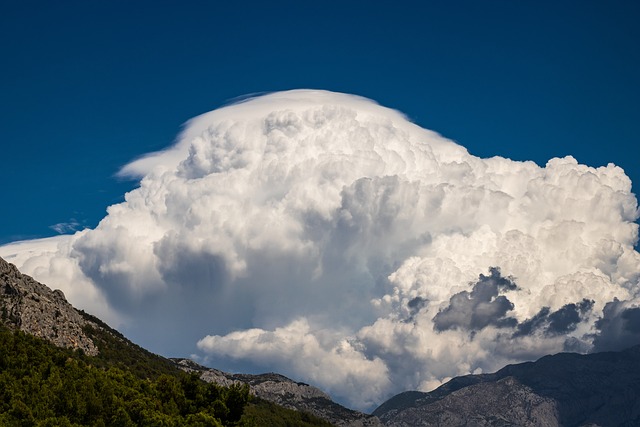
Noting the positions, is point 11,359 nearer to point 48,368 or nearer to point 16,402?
point 48,368

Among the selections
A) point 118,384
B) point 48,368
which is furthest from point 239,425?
point 48,368

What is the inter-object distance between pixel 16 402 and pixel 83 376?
32.3 m

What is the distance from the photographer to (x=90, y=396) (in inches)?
6329

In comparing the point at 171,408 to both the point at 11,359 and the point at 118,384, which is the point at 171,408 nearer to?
the point at 118,384

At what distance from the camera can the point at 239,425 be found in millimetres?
186500

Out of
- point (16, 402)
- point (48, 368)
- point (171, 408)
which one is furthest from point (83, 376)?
point (16, 402)

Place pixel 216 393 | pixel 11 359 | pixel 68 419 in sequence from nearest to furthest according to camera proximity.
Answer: pixel 68 419, pixel 11 359, pixel 216 393

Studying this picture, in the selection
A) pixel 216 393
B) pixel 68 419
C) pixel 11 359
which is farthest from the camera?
pixel 216 393

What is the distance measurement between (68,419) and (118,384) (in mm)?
30912

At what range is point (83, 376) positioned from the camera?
18138 centimetres

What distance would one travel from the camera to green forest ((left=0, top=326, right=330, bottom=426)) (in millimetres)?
153500

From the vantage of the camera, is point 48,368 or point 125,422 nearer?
point 125,422

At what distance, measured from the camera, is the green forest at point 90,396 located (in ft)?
504

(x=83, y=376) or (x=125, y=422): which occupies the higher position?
(x=83, y=376)
